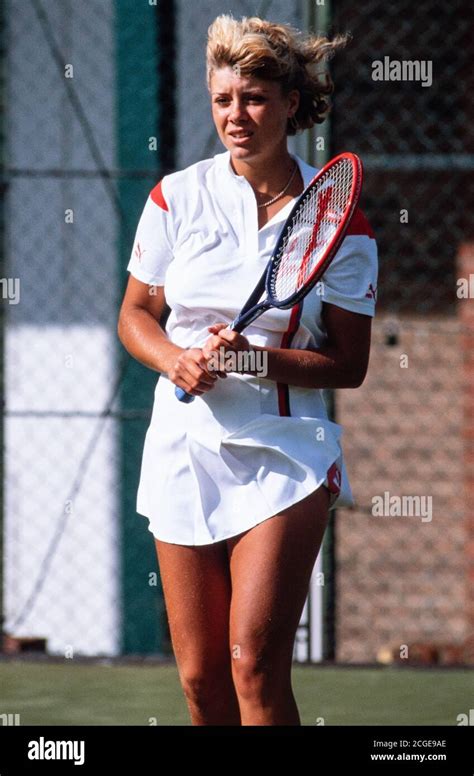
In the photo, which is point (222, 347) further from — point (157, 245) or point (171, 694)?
point (171, 694)

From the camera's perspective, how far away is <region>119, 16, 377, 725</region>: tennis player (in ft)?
8.37

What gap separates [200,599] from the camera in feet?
8.60

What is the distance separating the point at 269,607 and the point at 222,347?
452mm

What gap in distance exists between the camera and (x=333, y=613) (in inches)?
208

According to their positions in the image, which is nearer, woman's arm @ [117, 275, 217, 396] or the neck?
woman's arm @ [117, 275, 217, 396]

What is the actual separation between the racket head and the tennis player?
4 centimetres

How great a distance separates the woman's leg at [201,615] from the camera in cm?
262

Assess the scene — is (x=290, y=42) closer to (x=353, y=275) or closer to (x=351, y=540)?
(x=353, y=275)

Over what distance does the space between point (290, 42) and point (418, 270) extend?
3190mm

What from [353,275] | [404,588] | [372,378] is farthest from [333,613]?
[353,275]

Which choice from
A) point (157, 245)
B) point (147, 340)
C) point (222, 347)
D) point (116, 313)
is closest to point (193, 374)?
point (222, 347)

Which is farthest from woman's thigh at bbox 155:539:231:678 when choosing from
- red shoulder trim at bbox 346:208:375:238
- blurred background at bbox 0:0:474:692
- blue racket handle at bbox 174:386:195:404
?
blurred background at bbox 0:0:474:692

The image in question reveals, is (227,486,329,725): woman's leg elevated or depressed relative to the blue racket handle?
depressed

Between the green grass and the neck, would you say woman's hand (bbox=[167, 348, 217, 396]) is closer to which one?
the neck
